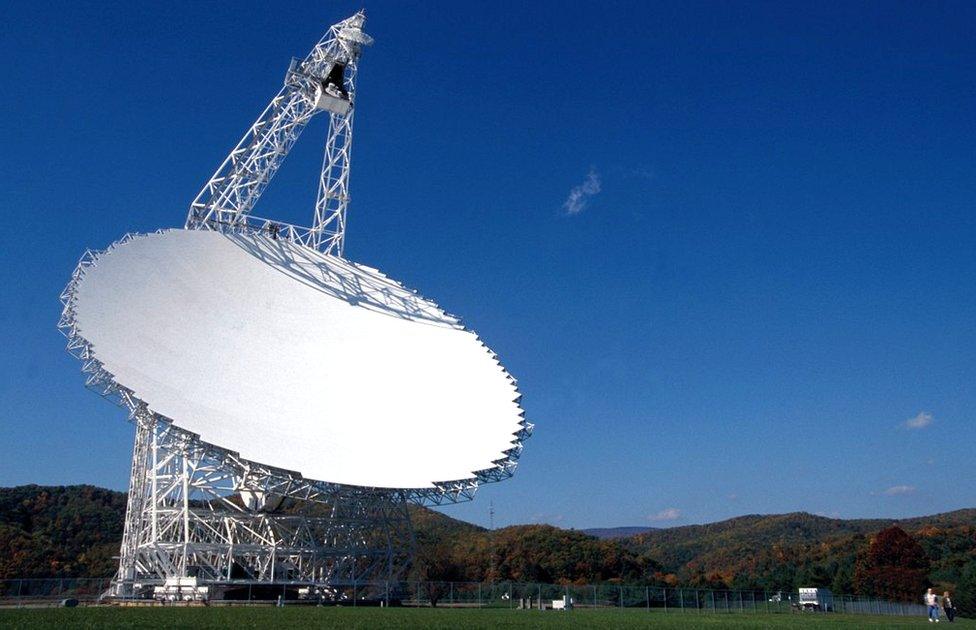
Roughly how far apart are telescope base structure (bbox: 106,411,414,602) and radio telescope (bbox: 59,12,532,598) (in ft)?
0.34

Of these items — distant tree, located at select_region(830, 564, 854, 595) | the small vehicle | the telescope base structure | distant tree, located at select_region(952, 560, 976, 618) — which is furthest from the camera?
distant tree, located at select_region(830, 564, 854, 595)

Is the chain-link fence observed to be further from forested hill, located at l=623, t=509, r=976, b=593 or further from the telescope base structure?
forested hill, located at l=623, t=509, r=976, b=593

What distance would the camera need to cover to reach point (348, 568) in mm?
42250

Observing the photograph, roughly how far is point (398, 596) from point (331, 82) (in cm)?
2888

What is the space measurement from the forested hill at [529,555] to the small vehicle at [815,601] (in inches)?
472

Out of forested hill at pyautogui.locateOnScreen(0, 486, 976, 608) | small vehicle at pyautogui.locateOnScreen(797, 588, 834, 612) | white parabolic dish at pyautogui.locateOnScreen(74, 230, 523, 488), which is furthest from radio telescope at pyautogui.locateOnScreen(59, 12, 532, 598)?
small vehicle at pyautogui.locateOnScreen(797, 588, 834, 612)

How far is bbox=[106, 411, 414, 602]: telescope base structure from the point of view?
37062 mm

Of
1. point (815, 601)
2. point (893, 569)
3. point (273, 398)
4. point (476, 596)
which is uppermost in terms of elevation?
point (273, 398)

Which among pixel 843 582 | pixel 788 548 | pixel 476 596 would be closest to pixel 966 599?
pixel 476 596

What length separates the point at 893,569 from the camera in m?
79.6

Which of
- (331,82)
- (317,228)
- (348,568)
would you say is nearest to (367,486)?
(348,568)

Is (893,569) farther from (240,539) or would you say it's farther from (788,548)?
(240,539)

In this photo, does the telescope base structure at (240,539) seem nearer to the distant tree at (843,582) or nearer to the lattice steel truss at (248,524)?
the lattice steel truss at (248,524)

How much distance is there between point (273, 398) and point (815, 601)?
4477 cm
